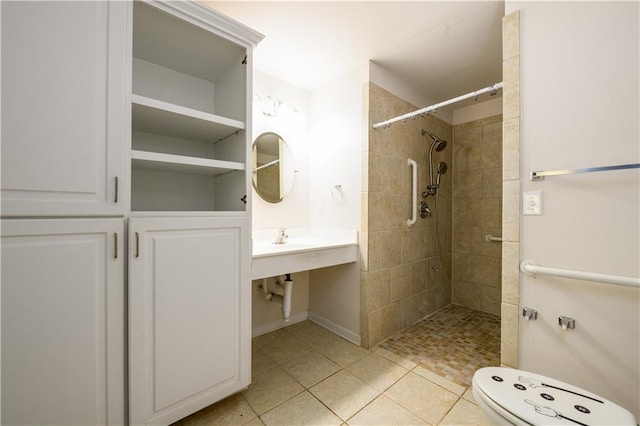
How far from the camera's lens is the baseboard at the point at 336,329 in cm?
217

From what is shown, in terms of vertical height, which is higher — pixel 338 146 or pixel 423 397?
pixel 338 146

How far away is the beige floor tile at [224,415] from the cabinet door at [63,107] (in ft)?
3.73

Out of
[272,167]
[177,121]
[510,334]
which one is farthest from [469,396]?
[177,121]

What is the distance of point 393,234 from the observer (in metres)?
2.30

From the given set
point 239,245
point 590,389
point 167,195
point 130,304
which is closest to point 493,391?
point 590,389

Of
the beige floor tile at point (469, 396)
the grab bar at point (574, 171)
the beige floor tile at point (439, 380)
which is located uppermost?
the grab bar at point (574, 171)

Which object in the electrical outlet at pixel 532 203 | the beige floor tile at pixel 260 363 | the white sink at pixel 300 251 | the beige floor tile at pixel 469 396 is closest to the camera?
the electrical outlet at pixel 532 203

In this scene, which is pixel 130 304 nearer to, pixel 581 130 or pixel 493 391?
pixel 493 391

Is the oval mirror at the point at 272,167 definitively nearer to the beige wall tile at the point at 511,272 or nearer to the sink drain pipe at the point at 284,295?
the sink drain pipe at the point at 284,295

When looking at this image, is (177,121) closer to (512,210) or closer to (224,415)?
(224,415)

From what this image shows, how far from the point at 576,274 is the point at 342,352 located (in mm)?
1539

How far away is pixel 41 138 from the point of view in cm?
92

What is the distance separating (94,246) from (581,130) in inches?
84.1

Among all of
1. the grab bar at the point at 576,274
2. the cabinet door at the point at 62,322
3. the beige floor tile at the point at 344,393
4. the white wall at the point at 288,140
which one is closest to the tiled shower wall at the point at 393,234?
the beige floor tile at the point at 344,393
